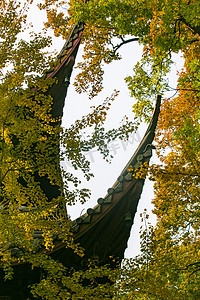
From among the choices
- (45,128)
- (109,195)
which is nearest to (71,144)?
(45,128)

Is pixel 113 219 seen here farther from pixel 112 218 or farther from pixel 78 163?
pixel 78 163

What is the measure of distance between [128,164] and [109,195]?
804 millimetres

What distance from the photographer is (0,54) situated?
5.87m

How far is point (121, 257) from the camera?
6730 millimetres

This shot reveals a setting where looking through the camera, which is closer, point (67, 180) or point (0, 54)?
point (67, 180)

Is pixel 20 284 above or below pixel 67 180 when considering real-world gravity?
below

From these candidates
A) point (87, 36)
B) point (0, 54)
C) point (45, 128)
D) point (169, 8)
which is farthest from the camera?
point (87, 36)

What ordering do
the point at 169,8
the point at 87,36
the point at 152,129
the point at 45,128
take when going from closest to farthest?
the point at 45,128 → the point at 169,8 → the point at 152,129 → the point at 87,36

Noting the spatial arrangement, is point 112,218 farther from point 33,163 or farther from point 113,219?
point 33,163

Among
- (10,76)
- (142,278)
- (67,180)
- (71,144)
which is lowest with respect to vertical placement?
(142,278)

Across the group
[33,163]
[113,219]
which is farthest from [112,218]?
[33,163]

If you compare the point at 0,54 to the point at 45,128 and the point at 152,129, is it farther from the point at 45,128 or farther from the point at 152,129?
the point at 152,129

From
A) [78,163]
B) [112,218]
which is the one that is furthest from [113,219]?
[78,163]

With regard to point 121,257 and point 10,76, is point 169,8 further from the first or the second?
point 121,257
